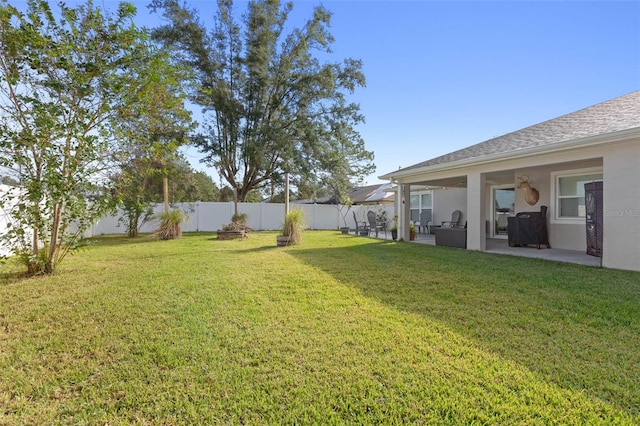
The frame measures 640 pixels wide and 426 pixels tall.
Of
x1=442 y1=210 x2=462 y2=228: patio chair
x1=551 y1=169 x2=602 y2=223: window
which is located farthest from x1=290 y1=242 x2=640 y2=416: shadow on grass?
x1=442 y1=210 x2=462 y2=228: patio chair

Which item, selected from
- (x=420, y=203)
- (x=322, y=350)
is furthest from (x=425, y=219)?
(x=322, y=350)

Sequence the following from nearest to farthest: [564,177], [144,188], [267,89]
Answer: [564,177]
[144,188]
[267,89]

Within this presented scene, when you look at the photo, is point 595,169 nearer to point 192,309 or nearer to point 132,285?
point 192,309

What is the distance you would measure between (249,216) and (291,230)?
8.37 m

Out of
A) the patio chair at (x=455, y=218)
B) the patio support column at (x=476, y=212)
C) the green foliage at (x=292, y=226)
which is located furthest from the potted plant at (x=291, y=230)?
the patio chair at (x=455, y=218)

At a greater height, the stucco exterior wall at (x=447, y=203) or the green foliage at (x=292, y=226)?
the stucco exterior wall at (x=447, y=203)

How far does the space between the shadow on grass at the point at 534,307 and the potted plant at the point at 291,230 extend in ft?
9.85

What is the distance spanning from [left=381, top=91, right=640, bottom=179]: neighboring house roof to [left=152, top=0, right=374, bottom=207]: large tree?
8.51 metres

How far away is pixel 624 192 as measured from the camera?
5844 mm

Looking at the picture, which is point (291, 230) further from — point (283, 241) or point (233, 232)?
point (233, 232)

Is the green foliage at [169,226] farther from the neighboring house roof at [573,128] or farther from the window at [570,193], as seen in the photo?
the window at [570,193]

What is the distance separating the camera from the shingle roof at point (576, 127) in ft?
21.0

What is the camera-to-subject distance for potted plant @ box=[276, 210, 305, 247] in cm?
1020

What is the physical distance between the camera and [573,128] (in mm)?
7352
